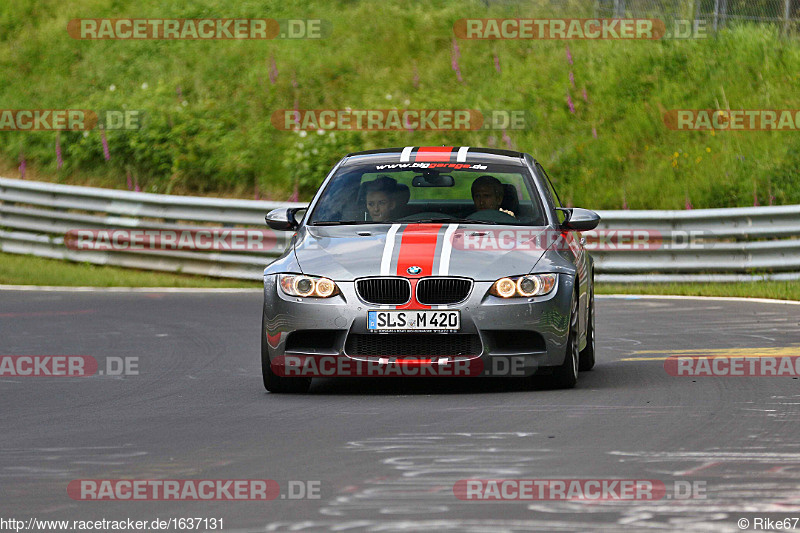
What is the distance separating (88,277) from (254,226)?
2.32 m

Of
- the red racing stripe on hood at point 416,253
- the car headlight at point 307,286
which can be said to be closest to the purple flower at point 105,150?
the red racing stripe on hood at point 416,253

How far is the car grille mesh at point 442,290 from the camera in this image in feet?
29.9

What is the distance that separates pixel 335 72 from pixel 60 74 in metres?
5.87

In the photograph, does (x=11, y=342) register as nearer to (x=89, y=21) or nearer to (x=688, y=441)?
(x=688, y=441)

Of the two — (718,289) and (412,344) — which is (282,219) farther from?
(718,289)

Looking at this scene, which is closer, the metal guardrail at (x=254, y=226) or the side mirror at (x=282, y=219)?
the side mirror at (x=282, y=219)

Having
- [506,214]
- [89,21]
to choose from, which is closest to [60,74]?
[89,21]

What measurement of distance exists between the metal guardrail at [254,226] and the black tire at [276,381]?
387 inches

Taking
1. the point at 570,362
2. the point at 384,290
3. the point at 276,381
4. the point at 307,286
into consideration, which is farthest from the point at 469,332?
the point at 276,381

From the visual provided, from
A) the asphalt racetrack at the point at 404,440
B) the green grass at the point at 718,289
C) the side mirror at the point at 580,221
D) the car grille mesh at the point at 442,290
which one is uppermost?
the side mirror at the point at 580,221

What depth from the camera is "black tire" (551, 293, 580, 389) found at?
938 cm

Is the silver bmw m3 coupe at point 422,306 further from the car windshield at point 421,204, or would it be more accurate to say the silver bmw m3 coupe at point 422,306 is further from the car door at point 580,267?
the car windshield at point 421,204

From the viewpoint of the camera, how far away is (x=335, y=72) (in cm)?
2781

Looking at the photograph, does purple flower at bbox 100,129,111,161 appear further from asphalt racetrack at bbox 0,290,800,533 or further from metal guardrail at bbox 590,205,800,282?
asphalt racetrack at bbox 0,290,800,533
